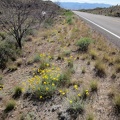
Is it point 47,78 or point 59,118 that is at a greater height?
point 47,78

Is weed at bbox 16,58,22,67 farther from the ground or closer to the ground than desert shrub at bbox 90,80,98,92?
closer to the ground

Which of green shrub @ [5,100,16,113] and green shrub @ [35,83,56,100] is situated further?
green shrub @ [35,83,56,100]

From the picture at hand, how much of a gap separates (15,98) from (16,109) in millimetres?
521

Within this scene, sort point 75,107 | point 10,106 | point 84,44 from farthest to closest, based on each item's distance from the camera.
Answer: point 84,44 → point 10,106 → point 75,107

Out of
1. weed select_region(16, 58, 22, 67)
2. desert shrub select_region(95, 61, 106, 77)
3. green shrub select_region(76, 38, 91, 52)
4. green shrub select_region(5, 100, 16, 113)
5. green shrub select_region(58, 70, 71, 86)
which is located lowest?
green shrub select_region(5, 100, 16, 113)

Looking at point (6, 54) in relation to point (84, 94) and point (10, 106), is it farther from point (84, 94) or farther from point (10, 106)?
point (84, 94)

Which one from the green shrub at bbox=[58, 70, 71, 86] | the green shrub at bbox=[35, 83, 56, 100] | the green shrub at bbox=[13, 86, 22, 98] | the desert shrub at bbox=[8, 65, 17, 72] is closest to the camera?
the green shrub at bbox=[35, 83, 56, 100]

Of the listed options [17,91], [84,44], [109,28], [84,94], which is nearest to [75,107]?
[84,94]

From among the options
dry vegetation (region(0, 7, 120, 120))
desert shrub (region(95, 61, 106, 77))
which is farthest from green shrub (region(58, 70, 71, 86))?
desert shrub (region(95, 61, 106, 77))

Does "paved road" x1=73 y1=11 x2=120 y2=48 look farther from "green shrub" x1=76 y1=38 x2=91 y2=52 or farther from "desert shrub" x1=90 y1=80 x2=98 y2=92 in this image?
"desert shrub" x1=90 y1=80 x2=98 y2=92

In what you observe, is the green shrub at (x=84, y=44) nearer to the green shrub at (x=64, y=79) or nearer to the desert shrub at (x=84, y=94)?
the green shrub at (x=64, y=79)

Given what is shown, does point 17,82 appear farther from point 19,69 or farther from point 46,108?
point 46,108

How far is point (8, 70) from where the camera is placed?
7.62 meters

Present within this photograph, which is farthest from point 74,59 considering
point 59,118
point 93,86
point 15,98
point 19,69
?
point 59,118
